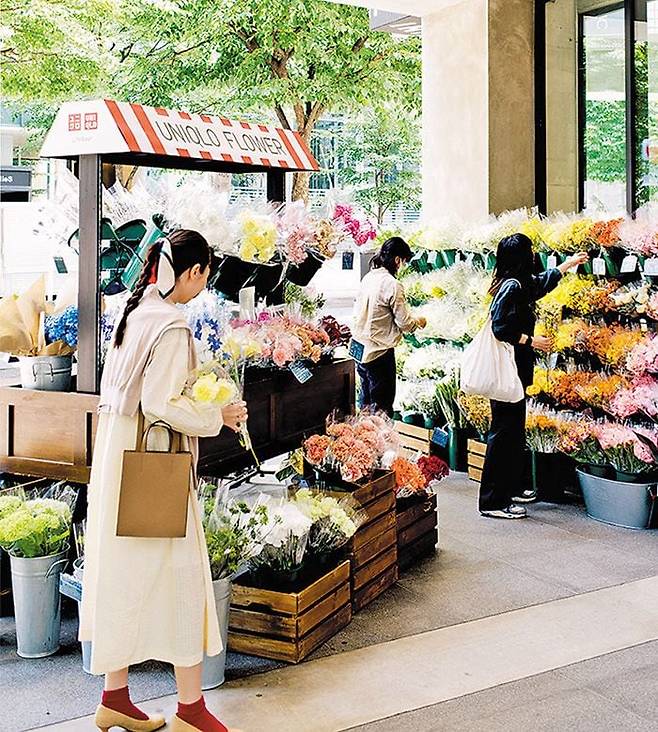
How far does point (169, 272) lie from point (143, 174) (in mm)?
1395

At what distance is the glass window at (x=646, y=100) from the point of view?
7.23m

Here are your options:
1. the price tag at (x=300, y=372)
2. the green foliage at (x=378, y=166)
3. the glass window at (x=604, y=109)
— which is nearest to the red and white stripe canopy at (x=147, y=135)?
the price tag at (x=300, y=372)

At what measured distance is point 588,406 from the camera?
597 centimetres

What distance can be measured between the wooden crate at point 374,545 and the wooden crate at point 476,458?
2.22 metres

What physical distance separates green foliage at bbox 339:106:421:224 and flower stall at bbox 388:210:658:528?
11.1m

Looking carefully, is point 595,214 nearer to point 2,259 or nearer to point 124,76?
point 124,76

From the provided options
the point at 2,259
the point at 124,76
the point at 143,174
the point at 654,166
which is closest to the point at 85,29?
the point at 124,76

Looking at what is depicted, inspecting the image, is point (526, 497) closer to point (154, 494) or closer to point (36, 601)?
point (36, 601)

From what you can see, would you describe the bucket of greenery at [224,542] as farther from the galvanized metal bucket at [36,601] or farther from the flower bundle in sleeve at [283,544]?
the galvanized metal bucket at [36,601]

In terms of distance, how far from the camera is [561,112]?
795 cm

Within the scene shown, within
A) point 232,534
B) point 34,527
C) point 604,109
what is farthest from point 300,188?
point 232,534

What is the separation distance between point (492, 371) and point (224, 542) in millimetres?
2506

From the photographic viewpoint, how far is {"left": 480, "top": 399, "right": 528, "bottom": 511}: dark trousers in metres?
5.63

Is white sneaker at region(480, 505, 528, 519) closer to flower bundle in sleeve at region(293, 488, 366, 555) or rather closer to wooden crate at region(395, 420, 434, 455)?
wooden crate at region(395, 420, 434, 455)
